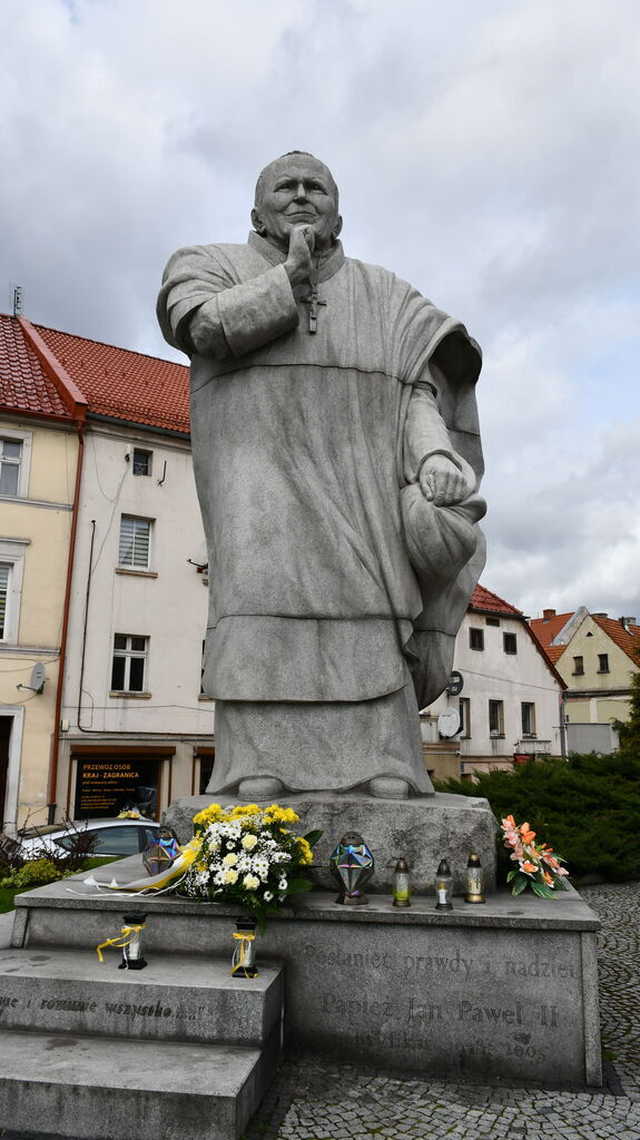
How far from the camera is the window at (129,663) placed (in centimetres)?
2172

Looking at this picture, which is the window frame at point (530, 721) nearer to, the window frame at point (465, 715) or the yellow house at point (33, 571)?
the window frame at point (465, 715)

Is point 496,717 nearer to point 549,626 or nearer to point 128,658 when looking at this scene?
point 128,658

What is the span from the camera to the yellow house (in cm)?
1983

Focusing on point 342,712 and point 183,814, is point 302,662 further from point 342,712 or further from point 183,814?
point 183,814

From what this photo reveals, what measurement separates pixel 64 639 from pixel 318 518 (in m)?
16.9

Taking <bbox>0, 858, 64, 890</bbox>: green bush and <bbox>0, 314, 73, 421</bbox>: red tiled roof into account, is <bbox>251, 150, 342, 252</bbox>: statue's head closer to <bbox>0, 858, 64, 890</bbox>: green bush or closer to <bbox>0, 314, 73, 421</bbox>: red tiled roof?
<bbox>0, 858, 64, 890</bbox>: green bush

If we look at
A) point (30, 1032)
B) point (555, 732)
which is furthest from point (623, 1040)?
point (555, 732)

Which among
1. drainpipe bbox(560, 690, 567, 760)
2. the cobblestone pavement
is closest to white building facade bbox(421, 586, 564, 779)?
drainpipe bbox(560, 690, 567, 760)

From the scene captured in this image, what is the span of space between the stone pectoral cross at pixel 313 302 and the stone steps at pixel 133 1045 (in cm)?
358

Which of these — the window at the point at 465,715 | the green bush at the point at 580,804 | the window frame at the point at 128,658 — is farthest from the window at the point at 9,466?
the window at the point at 465,715

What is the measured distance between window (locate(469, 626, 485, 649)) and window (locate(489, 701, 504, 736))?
2359 millimetres

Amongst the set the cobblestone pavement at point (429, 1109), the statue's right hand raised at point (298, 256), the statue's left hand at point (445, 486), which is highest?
the statue's right hand raised at point (298, 256)

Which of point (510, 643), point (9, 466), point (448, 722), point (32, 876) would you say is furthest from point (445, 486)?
point (510, 643)

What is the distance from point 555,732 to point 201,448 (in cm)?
3282
